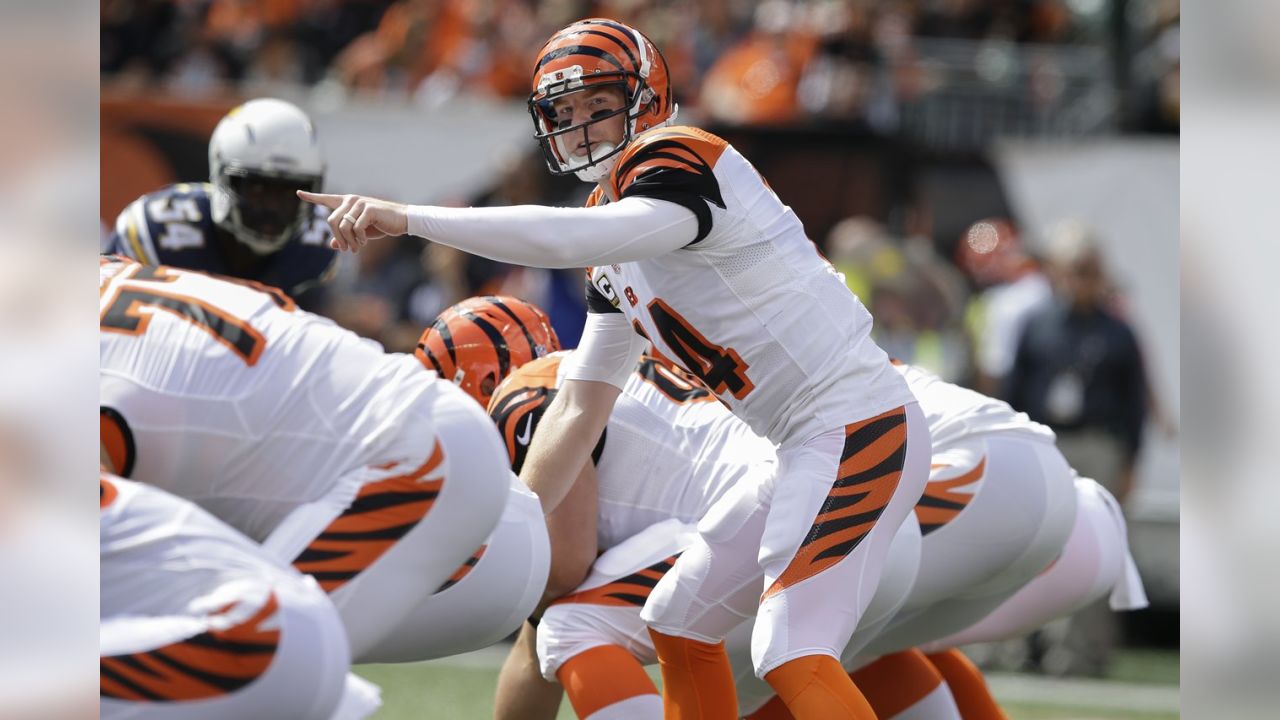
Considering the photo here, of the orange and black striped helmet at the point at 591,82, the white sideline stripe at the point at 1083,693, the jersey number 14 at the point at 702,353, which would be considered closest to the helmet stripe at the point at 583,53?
the orange and black striped helmet at the point at 591,82

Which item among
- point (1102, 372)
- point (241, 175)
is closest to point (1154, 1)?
point (1102, 372)

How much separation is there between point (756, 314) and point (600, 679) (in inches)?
37.0

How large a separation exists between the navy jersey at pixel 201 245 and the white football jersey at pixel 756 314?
68.6 inches

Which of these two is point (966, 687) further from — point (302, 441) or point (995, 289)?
point (995, 289)

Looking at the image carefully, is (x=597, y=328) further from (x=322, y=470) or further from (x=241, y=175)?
(x=241, y=175)

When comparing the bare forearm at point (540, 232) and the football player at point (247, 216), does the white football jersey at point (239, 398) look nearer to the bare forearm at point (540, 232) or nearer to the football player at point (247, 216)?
the bare forearm at point (540, 232)

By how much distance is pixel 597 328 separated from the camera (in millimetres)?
3723

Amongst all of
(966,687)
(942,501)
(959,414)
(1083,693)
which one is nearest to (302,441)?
(942,501)

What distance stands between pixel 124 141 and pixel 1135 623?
5.57 m

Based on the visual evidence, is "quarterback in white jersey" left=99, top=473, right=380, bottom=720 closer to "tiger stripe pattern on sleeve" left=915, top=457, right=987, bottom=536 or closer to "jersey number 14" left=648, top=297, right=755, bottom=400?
"jersey number 14" left=648, top=297, right=755, bottom=400

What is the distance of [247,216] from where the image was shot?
463 centimetres

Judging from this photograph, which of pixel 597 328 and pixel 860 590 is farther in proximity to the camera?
pixel 597 328

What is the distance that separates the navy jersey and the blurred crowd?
16.4ft
